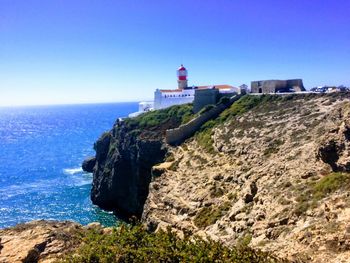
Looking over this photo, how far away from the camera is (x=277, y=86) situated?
224 ft

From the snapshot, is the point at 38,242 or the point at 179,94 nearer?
the point at 38,242

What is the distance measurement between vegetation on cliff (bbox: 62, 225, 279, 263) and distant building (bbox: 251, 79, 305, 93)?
49.5 meters

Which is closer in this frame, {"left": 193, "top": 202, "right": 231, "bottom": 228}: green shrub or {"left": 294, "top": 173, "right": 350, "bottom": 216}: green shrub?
{"left": 294, "top": 173, "right": 350, "bottom": 216}: green shrub

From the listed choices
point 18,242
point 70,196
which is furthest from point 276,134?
point 70,196

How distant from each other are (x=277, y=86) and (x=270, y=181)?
3949 cm

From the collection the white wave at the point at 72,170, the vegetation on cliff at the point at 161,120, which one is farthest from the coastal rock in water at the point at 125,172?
the white wave at the point at 72,170

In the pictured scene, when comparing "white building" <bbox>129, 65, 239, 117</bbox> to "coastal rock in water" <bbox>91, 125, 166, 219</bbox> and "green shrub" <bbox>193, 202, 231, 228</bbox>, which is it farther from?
"green shrub" <bbox>193, 202, 231, 228</bbox>

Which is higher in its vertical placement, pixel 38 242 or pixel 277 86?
pixel 277 86

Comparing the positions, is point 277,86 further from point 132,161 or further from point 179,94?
point 132,161

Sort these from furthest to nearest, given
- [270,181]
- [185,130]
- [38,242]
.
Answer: [185,130] < [270,181] < [38,242]

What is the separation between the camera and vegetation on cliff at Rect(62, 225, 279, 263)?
18.6 metres

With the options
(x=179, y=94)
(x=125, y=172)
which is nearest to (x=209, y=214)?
(x=125, y=172)

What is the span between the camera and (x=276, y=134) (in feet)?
143

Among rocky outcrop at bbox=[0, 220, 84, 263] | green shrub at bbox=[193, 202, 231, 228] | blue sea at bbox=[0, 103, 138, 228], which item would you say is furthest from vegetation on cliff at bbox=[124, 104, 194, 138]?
rocky outcrop at bbox=[0, 220, 84, 263]
